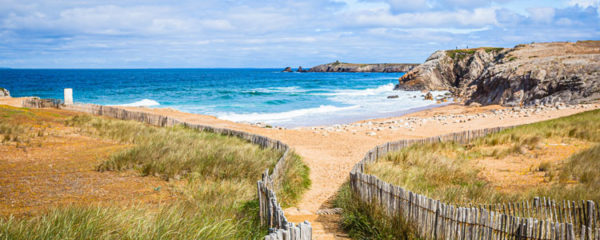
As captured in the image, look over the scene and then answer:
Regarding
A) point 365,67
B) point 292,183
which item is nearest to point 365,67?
A: point 365,67

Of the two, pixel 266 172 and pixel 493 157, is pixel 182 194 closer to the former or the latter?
pixel 266 172

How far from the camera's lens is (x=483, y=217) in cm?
457

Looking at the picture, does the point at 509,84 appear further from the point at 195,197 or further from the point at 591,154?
the point at 195,197

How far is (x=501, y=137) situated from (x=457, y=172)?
18.0 feet

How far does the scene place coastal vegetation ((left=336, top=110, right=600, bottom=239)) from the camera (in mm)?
6285

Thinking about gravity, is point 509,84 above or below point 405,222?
above

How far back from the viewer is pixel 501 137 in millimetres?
13633

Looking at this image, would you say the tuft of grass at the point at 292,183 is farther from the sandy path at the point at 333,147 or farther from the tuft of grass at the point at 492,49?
the tuft of grass at the point at 492,49

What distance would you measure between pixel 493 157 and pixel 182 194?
9042 millimetres

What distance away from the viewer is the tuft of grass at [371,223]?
529 cm

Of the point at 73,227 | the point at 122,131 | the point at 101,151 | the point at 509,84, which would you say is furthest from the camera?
the point at 509,84

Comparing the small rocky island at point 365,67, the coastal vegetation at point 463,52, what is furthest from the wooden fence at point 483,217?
the small rocky island at point 365,67

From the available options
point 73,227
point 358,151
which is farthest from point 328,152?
point 73,227

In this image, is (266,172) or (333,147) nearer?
(266,172)
